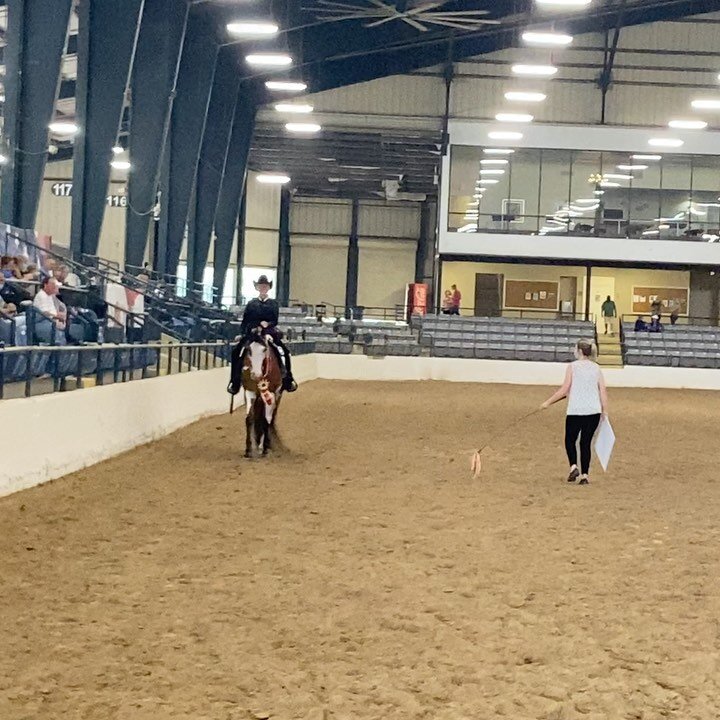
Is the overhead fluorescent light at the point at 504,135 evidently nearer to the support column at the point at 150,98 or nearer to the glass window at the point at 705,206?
the glass window at the point at 705,206

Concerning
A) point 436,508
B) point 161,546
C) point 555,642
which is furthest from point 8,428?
point 555,642

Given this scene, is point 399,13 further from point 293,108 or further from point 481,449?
point 481,449

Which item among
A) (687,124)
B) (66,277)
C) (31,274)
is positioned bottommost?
(31,274)

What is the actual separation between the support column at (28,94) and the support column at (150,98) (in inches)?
278

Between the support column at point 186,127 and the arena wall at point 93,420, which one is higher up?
the support column at point 186,127

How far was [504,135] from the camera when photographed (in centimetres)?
4828

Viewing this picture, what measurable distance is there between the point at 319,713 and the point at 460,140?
4569 cm

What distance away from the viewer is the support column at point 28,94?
20.0 m

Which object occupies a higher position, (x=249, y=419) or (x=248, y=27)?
(x=248, y=27)

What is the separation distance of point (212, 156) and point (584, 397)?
27921 millimetres

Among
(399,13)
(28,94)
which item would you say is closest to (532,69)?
(399,13)

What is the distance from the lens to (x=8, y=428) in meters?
10.5

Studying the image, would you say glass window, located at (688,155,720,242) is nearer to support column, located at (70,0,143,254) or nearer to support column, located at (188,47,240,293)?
support column, located at (188,47,240,293)

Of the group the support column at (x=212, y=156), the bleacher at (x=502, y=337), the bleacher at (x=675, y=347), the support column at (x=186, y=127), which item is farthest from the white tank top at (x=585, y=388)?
Answer: the bleacher at (x=675, y=347)
